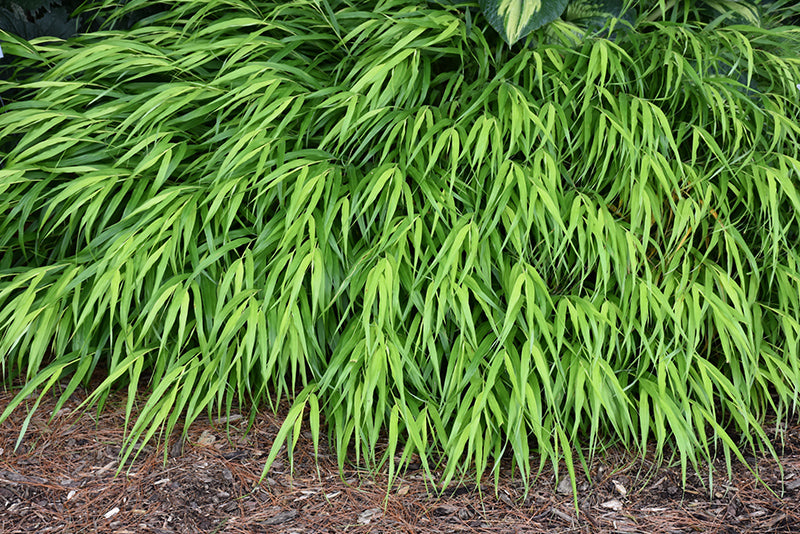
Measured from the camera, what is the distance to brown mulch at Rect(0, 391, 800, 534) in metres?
1.33

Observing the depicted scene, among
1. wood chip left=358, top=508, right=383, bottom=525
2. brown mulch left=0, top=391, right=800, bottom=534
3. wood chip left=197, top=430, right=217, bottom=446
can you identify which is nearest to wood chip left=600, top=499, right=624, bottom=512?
brown mulch left=0, top=391, right=800, bottom=534

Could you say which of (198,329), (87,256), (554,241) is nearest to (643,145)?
(554,241)

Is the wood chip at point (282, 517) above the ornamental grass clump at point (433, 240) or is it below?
below

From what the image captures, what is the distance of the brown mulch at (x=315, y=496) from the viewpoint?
52.4 inches

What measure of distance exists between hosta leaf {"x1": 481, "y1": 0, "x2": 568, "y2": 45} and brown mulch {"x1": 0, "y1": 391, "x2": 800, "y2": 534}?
945 mm

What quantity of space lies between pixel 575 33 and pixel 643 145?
0.42m

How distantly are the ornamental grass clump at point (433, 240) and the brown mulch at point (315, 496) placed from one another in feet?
0.23

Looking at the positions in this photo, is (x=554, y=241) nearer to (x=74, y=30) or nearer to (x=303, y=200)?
(x=303, y=200)

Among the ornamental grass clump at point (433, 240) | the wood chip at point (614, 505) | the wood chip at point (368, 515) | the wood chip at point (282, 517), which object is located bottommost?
the wood chip at point (282, 517)

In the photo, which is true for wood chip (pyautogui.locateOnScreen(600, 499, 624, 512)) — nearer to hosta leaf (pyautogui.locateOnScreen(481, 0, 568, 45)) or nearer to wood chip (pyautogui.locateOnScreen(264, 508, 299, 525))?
wood chip (pyautogui.locateOnScreen(264, 508, 299, 525))

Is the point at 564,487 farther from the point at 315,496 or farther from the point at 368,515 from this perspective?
the point at 315,496

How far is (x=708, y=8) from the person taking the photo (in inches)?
75.1

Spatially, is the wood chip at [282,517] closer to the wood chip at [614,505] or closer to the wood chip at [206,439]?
the wood chip at [206,439]

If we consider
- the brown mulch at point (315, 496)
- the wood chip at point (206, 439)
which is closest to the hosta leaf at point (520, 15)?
the brown mulch at point (315, 496)
